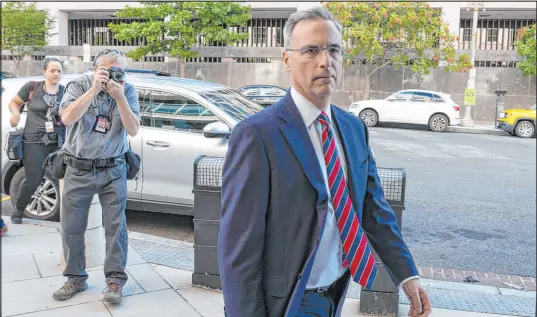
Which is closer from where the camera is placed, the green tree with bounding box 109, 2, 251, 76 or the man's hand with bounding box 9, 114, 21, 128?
the man's hand with bounding box 9, 114, 21, 128

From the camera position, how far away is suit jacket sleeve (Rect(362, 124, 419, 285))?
2.37 meters

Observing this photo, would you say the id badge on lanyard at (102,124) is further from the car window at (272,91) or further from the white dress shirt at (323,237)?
the car window at (272,91)

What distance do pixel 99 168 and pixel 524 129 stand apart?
18.7 meters

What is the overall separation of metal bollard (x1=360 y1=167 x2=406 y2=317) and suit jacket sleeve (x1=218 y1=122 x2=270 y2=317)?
2.37m

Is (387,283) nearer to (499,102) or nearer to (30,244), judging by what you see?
(30,244)

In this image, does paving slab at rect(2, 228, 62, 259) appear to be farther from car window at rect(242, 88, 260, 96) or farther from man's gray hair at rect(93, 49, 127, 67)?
car window at rect(242, 88, 260, 96)

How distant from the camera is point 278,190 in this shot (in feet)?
6.67

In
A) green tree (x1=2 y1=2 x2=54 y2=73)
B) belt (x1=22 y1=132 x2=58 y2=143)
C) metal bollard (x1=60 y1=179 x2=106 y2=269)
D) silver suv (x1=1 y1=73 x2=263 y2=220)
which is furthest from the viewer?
green tree (x1=2 y1=2 x2=54 y2=73)

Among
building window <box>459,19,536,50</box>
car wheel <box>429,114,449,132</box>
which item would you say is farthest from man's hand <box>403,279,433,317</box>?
building window <box>459,19,536,50</box>

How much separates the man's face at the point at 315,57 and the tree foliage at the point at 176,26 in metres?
18.0

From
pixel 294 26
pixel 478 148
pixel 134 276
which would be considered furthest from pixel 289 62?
pixel 478 148

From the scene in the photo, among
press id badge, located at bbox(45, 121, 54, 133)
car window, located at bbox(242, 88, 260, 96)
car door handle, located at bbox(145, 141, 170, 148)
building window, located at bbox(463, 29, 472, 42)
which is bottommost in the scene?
car door handle, located at bbox(145, 141, 170, 148)

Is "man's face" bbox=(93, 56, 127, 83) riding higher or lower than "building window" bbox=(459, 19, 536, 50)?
lower

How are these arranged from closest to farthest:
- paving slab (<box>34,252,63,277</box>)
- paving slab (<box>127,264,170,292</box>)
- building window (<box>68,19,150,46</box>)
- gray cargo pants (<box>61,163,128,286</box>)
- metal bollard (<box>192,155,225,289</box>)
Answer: gray cargo pants (<box>61,163,128,286</box>)
metal bollard (<box>192,155,225,289</box>)
paving slab (<box>127,264,170,292</box>)
paving slab (<box>34,252,63,277</box>)
building window (<box>68,19,150,46</box>)
